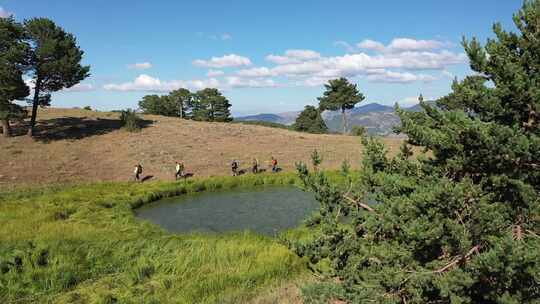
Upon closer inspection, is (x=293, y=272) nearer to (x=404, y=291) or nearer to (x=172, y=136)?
(x=404, y=291)

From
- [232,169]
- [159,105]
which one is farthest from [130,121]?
[159,105]

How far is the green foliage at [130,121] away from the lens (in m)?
63.1

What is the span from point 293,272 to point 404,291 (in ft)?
25.0

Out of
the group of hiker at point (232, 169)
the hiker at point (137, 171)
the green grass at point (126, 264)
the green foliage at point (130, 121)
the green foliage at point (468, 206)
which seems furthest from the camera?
the green foliage at point (130, 121)

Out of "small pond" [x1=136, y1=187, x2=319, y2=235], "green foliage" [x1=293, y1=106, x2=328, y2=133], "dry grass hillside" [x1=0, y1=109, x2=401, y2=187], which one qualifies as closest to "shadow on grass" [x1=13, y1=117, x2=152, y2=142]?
"dry grass hillside" [x1=0, y1=109, x2=401, y2=187]

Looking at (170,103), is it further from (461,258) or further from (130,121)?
(461,258)

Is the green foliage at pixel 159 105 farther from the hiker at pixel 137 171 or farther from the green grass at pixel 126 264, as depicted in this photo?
the green grass at pixel 126 264

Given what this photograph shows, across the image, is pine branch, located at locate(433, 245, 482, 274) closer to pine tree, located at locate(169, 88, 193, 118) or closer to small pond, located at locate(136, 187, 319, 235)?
small pond, located at locate(136, 187, 319, 235)

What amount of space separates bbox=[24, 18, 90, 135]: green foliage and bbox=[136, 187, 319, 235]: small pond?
27533 mm

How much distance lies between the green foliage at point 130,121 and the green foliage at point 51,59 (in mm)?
11506

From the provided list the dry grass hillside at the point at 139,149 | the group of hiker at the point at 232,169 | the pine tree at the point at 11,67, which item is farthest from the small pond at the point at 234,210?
the pine tree at the point at 11,67

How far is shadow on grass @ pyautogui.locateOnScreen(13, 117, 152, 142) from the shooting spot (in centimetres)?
5754

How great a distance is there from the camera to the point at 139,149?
178ft

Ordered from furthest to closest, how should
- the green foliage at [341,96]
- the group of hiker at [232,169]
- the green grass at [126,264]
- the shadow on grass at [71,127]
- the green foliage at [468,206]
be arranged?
the green foliage at [341,96], the shadow on grass at [71,127], the group of hiker at [232,169], the green grass at [126,264], the green foliage at [468,206]
